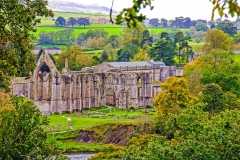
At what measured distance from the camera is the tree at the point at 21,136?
29.4 meters

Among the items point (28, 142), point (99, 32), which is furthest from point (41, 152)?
point (99, 32)

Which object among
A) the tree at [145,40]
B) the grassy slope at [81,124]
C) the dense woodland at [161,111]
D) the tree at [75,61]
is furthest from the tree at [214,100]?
the tree at [145,40]

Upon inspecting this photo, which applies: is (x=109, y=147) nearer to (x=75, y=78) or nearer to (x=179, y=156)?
(x=179, y=156)

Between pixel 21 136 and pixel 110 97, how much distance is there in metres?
59.7

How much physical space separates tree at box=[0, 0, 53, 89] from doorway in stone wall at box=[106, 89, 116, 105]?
219 ft

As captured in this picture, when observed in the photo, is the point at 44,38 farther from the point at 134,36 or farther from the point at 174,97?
the point at 174,97

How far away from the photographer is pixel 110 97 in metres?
90.7

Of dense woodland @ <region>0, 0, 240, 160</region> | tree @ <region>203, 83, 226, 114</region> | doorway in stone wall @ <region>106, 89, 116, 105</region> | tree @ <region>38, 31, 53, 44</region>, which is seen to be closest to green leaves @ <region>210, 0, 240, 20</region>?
dense woodland @ <region>0, 0, 240, 160</region>

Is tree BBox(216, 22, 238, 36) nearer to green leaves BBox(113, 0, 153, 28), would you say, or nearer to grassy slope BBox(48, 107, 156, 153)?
grassy slope BBox(48, 107, 156, 153)

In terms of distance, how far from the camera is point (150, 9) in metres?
10.3

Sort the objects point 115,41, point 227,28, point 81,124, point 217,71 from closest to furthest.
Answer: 1. point 81,124
2. point 217,71
3. point 227,28
4. point 115,41

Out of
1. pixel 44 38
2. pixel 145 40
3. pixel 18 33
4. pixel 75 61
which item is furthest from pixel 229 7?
pixel 44 38

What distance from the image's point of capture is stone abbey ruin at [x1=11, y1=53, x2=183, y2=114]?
84.7 metres

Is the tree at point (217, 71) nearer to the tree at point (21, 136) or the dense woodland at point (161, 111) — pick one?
the dense woodland at point (161, 111)
